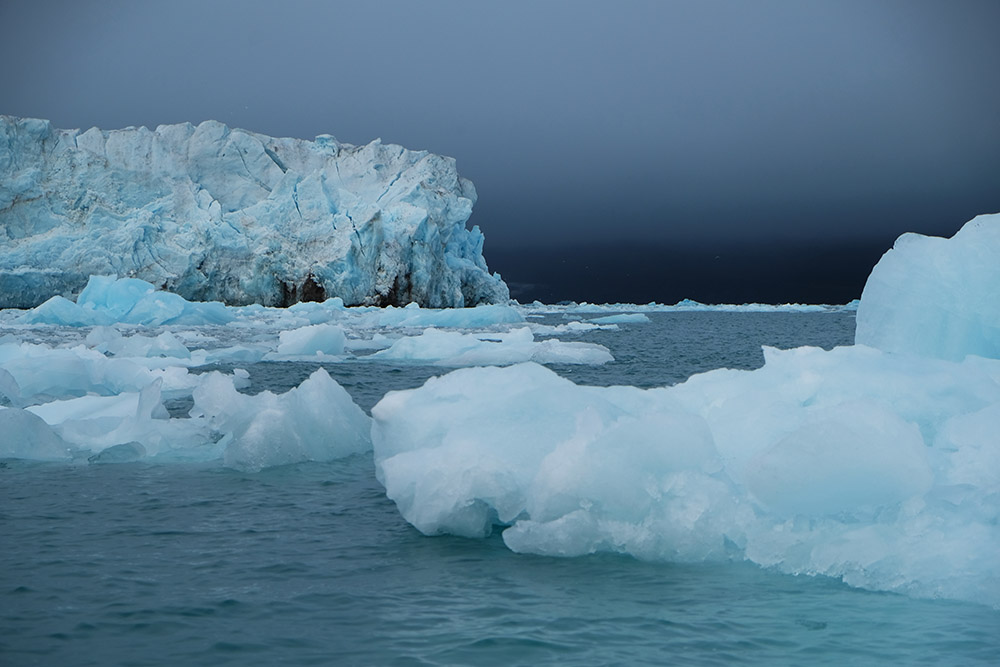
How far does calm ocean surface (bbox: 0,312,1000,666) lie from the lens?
2770 mm

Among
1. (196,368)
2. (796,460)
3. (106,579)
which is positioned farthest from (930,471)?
(196,368)

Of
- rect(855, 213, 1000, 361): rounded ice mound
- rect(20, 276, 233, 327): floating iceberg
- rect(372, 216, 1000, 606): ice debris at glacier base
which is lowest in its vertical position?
rect(20, 276, 233, 327): floating iceberg

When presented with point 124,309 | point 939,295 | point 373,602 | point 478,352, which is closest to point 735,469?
point 373,602

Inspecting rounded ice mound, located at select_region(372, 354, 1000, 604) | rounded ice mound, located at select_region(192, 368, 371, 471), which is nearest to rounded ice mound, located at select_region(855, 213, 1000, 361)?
rounded ice mound, located at select_region(372, 354, 1000, 604)

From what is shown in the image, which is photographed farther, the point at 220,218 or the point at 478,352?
the point at 220,218

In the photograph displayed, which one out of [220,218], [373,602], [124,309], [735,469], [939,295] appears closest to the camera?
[373,602]

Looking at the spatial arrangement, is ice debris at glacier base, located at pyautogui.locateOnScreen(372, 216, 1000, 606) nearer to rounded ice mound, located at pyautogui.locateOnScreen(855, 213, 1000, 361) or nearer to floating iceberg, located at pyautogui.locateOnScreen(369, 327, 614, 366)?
rounded ice mound, located at pyautogui.locateOnScreen(855, 213, 1000, 361)

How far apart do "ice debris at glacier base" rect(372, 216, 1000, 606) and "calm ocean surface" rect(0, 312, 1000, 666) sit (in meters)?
0.12

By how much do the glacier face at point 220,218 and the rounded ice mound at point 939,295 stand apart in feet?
109

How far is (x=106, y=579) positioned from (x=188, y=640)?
2.74 ft

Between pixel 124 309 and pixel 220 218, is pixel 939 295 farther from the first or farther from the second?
pixel 220 218

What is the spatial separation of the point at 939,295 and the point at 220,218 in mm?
35800

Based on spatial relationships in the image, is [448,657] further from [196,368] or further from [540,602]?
[196,368]

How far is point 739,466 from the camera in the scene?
4027 mm
